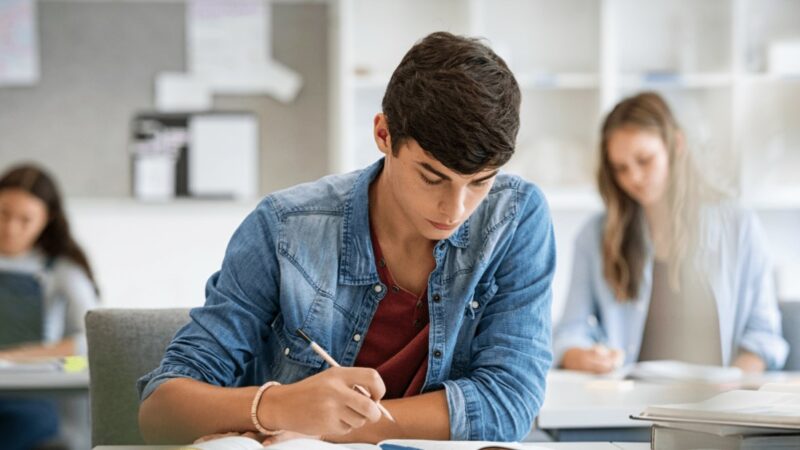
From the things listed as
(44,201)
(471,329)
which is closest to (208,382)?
(471,329)

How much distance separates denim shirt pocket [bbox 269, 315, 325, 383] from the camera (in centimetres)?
152

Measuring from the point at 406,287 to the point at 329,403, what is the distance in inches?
13.4

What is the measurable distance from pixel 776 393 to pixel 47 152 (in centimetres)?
334

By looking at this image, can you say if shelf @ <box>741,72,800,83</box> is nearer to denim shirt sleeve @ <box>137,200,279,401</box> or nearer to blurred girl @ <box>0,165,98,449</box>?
blurred girl @ <box>0,165,98,449</box>

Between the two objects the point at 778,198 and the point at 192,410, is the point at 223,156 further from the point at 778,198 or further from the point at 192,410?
the point at 192,410

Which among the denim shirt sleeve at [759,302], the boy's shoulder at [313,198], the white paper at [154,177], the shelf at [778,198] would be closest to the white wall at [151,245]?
the white paper at [154,177]

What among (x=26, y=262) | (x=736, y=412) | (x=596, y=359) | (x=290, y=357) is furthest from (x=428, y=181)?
(x=26, y=262)

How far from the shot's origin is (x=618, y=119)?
283 cm

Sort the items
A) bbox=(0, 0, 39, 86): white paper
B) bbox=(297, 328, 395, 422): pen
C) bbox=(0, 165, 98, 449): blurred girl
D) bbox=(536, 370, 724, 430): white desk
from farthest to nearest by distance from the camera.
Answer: bbox=(0, 0, 39, 86): white paper → bbox=(0, 165, 98, 449): blurred girl → bbox=(536, 370, 724, 430): white desk → bbox=(297, 328, 395, 422): pen

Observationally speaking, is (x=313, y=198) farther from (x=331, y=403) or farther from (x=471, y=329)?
(x=331, y=403)

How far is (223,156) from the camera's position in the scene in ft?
13.7

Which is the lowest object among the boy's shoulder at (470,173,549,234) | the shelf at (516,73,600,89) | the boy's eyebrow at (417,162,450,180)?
the boy's shoulder at (470,173,549,234)

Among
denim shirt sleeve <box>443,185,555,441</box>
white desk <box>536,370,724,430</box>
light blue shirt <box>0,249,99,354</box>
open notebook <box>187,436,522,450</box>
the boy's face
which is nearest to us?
open notebook <box>187,436,522,450</box>

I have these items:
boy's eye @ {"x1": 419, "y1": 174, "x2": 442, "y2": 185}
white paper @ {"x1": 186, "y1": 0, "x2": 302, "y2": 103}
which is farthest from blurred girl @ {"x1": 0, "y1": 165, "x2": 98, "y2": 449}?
boy's eye @ {"x1": 419, "y1": 174, "x2": 442, "y2": 185}
